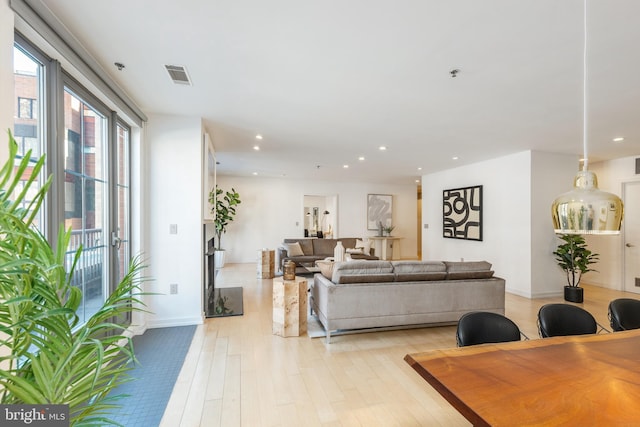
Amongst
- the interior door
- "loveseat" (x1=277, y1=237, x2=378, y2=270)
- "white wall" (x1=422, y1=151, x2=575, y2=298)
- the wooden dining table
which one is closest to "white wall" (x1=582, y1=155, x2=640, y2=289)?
the interior door

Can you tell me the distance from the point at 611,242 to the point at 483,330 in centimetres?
615

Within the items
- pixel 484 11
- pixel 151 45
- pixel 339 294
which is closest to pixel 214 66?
pixel 151 45

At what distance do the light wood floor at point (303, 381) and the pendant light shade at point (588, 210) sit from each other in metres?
1.46

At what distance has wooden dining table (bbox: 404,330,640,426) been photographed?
1.05 metres

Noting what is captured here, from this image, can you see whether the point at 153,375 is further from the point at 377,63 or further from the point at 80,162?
the point at 377,63

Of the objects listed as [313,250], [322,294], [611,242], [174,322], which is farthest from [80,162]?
[611,242]

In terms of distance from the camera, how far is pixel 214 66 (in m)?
2.34

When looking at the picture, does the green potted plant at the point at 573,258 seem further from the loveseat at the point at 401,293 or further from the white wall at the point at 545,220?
the loveseat at the point at 401,293

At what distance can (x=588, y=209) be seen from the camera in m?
1.35

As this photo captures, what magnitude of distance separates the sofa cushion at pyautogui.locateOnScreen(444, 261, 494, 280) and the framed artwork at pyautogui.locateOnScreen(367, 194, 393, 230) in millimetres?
6015

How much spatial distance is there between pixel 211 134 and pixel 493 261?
5616 mm

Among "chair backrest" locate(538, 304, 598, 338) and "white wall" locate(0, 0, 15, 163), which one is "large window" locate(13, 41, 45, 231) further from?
"chair backrest" locate(538, 304, 598, 338)

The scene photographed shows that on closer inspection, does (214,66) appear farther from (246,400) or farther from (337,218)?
(337,218)

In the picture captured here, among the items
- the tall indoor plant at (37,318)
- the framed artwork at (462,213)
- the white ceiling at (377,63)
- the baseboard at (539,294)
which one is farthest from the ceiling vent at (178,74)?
the baseboard at (539,294)
